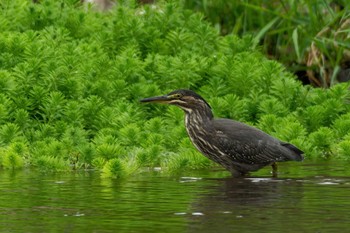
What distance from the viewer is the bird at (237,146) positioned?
11391mm

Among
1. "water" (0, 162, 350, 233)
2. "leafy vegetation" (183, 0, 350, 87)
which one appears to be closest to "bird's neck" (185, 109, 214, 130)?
"water" (0, 162, 350, 233)

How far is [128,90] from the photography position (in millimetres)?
13938

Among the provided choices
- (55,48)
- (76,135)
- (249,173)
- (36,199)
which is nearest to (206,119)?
(249,173)

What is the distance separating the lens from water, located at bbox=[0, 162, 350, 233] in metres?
8.12

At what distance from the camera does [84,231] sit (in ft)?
25.8

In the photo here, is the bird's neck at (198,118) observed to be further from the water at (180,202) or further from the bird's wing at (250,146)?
the water at (180,202)

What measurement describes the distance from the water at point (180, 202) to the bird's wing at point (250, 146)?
0.18 meters

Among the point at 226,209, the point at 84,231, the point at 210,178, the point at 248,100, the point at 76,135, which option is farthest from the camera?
the point at 248,100

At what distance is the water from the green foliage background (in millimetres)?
501

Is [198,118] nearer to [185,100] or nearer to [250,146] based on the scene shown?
[185,100]

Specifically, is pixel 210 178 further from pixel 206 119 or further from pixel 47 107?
pixel 47 107

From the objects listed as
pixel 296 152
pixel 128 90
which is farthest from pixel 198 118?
pixel 128 90

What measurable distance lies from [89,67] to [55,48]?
80cm

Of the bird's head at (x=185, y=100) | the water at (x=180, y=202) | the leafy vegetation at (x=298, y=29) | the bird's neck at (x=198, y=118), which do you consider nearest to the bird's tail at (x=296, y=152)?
the water at (x=180, y=202)
